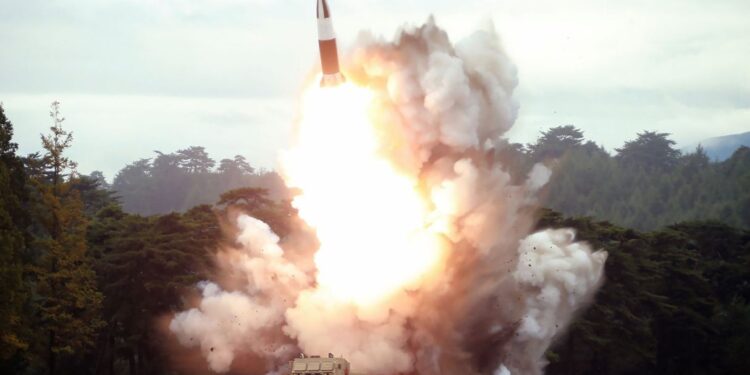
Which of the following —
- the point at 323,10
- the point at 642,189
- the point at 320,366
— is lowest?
the point at 320,366

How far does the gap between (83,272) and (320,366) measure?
1728cm

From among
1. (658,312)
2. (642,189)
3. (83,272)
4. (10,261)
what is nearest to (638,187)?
(642,189)

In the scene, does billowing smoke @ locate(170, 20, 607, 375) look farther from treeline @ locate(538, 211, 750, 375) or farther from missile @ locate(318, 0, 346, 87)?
treeline @ locate(538, 211, 750, 375)

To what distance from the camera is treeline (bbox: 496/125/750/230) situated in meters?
136

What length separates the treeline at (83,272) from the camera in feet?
192

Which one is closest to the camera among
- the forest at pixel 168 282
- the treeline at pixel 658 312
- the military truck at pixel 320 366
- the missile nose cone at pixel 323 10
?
the missile nose cone at pixel 323 10

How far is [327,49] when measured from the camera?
51.0 meters

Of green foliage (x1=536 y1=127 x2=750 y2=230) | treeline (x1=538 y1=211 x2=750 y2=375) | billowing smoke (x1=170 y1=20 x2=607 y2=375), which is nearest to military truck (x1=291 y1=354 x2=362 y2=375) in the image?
billowing smoke (x1=170 y1=20 x2=607 y2=375)

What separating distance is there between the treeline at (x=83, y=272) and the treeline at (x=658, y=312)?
2239cm

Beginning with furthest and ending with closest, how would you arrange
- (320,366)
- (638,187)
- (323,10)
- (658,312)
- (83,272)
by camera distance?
(638,187)
(658,312)
(83,272)
(320,366)
(323,10)

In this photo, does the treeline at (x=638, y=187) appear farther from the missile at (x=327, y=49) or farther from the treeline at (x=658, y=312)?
the missile at (x=327, y=49)

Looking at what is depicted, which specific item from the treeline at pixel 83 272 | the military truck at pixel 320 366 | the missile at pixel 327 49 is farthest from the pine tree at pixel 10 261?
the missile at pixel 327 49

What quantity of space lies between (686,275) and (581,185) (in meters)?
73.4

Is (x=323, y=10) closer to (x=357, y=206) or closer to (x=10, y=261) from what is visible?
(x=357, y=206)
